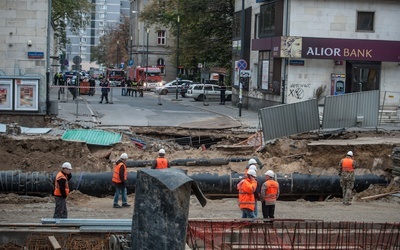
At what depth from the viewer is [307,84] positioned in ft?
119

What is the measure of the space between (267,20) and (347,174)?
21672 mm

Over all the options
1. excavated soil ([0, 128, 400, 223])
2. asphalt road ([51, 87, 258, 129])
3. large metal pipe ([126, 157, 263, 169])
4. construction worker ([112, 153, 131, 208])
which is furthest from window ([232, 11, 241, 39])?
construction worker ([112, 153, 131, 208])

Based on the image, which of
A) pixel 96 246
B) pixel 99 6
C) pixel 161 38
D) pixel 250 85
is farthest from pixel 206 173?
pixel 99 6

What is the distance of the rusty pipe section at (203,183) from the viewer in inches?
786

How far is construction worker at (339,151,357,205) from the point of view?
1902cm

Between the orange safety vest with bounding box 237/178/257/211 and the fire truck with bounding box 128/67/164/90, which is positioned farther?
the fire truck with bounding box 128/67/164/90

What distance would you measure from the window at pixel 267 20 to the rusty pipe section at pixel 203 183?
17953 mm

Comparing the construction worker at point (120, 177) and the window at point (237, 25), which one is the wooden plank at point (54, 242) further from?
the window at point (237, 25)

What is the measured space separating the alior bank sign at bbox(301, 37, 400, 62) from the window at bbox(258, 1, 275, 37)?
3.14m

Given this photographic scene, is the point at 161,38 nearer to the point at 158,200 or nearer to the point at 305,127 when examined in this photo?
the point at 305,127

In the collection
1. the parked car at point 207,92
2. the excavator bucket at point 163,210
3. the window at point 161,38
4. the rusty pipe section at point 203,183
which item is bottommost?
the rusty pipe section at point 203,183

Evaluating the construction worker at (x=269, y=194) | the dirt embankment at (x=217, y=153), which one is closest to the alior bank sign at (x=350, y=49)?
the dirt embankment at (x=217, y=153)

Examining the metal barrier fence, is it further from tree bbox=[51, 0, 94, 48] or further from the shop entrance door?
tree bbox=[51, 0, 94, 48]

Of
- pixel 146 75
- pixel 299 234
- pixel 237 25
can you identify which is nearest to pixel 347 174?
pixel 299 234
